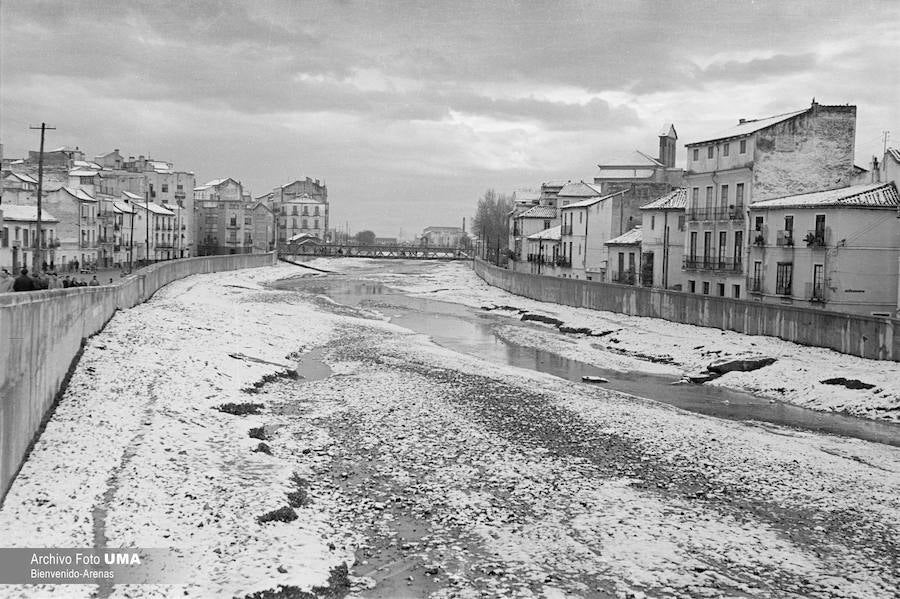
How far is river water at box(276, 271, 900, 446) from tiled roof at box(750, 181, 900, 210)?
18.6 meters

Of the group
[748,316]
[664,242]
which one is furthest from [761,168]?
[748,316]

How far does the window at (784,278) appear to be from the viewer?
177 ft

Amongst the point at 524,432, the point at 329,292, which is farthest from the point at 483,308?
the point at 524,432

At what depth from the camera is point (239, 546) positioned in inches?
607

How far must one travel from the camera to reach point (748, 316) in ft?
149

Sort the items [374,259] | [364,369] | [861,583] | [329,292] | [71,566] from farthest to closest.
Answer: [374,259]
[329,292]
[364,369]
[861,583]
[71,566]

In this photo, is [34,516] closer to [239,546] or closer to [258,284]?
[239,546]

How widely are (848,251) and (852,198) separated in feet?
9.93

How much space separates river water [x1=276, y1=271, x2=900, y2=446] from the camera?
1142 inches

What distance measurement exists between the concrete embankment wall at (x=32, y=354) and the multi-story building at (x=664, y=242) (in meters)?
50.6

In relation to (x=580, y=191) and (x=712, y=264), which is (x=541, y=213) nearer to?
(x=580, y=191)

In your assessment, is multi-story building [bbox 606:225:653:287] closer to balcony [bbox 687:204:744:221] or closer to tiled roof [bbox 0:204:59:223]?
balcony [bbox 687:204:744:221]

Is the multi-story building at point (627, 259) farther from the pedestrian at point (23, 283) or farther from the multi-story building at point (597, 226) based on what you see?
the pedestrian at point (23, 283)

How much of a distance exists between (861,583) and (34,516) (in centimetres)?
1376
